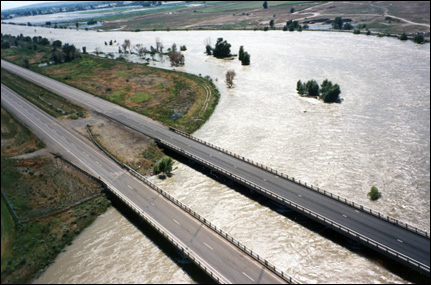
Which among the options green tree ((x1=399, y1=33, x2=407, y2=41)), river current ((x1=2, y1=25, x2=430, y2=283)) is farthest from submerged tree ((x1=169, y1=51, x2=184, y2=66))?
green tree ((x1=399, y1=33, x2=407, y2=41))

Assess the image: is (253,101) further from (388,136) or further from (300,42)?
(300,42)

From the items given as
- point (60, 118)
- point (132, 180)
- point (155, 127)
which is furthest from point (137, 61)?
point (132, 180)

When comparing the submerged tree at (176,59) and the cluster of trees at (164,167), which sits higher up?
the submerged tree at (176,59)

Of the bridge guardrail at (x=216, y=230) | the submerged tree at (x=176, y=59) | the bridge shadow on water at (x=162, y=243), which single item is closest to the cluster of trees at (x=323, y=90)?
the bridge guardrail at (x=216, y=230)

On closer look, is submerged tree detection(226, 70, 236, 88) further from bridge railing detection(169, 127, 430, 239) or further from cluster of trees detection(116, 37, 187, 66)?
bridge railing detection(169, 127, 430, 239)

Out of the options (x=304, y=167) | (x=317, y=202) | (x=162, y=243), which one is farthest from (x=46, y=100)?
(x=317, y=202)

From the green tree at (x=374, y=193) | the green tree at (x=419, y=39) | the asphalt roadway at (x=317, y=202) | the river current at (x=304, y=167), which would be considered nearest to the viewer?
the asphalt roadway at (x=317, y=202)

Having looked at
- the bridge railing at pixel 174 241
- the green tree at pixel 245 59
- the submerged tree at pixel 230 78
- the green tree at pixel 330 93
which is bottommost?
the bridge railing at pixel 174 241

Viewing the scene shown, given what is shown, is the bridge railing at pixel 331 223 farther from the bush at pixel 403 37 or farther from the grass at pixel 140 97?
the bush at pixel 403 37
